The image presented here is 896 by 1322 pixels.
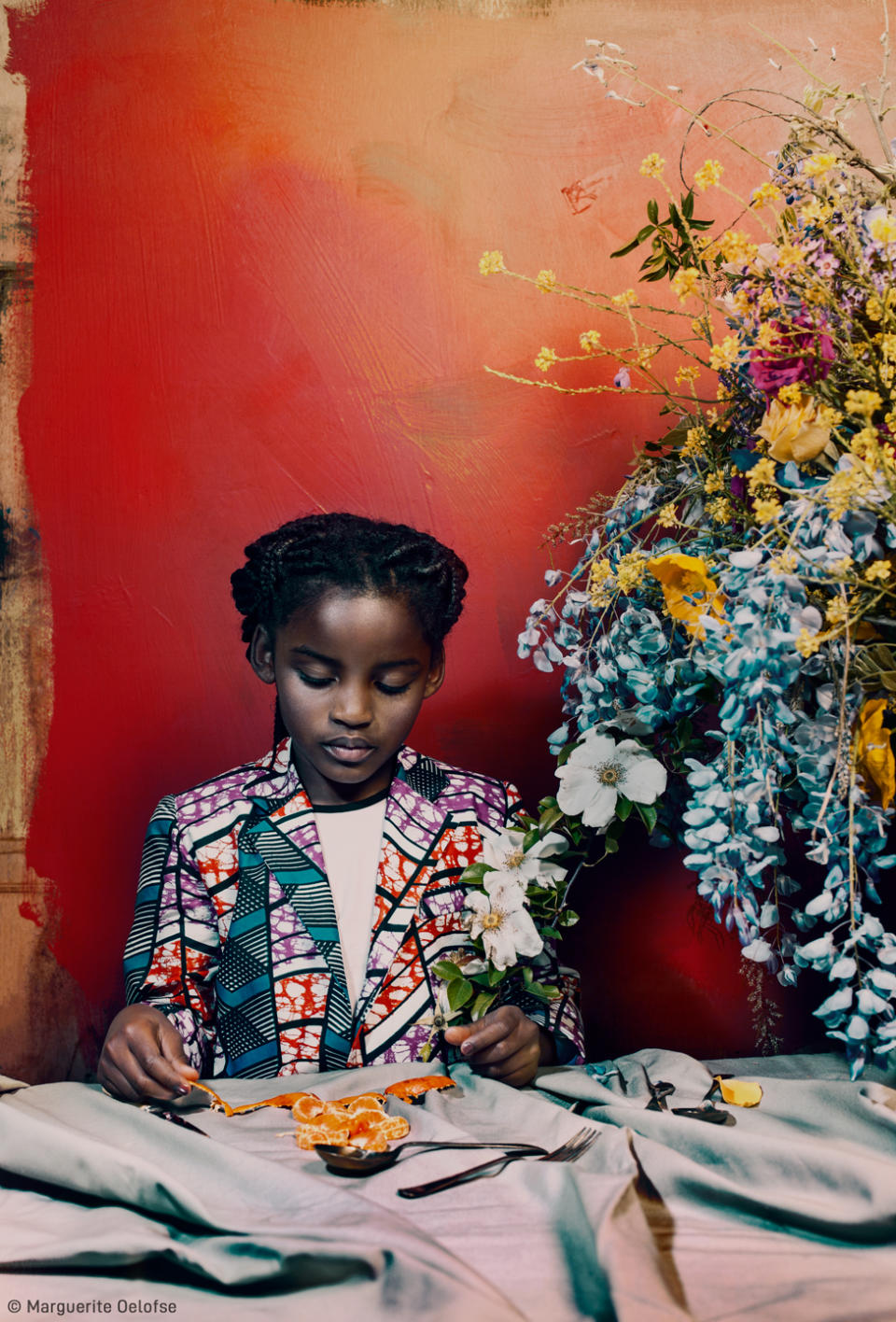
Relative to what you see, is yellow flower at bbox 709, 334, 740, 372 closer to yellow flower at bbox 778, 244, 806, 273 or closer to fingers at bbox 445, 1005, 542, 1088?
yellow flower at bbox 778, 244, 806, 273

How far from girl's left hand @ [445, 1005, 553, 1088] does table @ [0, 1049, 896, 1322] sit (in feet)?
0.31

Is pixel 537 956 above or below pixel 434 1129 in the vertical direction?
above

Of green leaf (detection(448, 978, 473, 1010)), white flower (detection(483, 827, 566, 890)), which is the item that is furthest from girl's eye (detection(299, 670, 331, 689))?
green leaf (detection(448, 978, 473, 1010))

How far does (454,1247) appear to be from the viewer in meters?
0.73

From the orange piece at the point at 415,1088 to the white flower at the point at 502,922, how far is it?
5.3 inches

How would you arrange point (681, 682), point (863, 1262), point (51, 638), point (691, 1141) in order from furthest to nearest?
point (51, 638), point (681, 682), point (691, 1141), point (863, 1262)

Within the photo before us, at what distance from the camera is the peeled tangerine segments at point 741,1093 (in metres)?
0.99

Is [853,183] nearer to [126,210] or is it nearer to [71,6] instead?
[126,210]

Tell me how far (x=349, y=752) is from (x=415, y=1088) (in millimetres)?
365

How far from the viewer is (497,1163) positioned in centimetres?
83

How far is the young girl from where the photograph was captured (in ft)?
3.77

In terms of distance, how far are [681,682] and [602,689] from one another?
90 millimetres

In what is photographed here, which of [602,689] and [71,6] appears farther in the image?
[71,6]

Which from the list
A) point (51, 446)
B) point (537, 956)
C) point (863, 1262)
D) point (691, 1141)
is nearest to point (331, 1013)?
point (537, 956)
